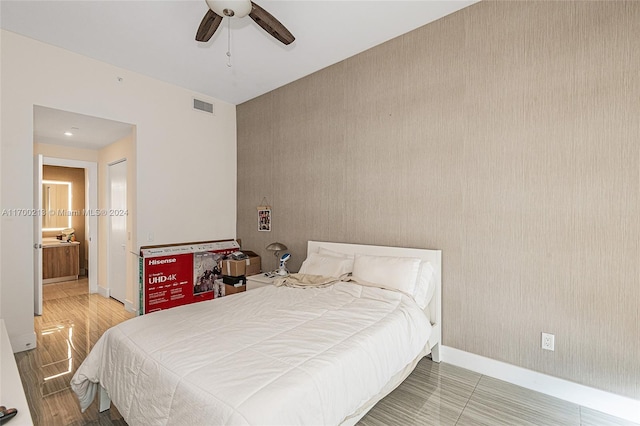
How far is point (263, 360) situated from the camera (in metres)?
1.56

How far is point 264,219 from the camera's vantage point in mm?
4457

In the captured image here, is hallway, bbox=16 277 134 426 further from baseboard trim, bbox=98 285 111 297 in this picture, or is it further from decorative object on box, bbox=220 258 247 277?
decorative object on box, bbox=220 258 247 277

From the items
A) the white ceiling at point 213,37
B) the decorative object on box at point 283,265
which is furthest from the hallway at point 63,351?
the white ceiling at point 213,37

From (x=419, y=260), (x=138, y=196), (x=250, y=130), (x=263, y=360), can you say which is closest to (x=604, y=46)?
(x=419, y=260)

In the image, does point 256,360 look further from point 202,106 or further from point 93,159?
point 93,159

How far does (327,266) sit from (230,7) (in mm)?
2350

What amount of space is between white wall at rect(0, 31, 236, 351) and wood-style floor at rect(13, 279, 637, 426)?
0.66 metres

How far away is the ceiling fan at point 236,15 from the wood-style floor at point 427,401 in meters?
2.80

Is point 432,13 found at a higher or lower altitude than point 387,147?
higher

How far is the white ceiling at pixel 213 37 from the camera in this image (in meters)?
2.63

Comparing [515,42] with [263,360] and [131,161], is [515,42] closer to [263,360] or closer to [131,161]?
[263,360]

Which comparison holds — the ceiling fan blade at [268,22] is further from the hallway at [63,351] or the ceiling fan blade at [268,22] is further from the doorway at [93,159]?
the hallway at [63,351]

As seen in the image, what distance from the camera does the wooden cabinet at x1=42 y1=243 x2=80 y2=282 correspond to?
5977 mm

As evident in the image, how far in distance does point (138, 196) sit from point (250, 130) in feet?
6.03
